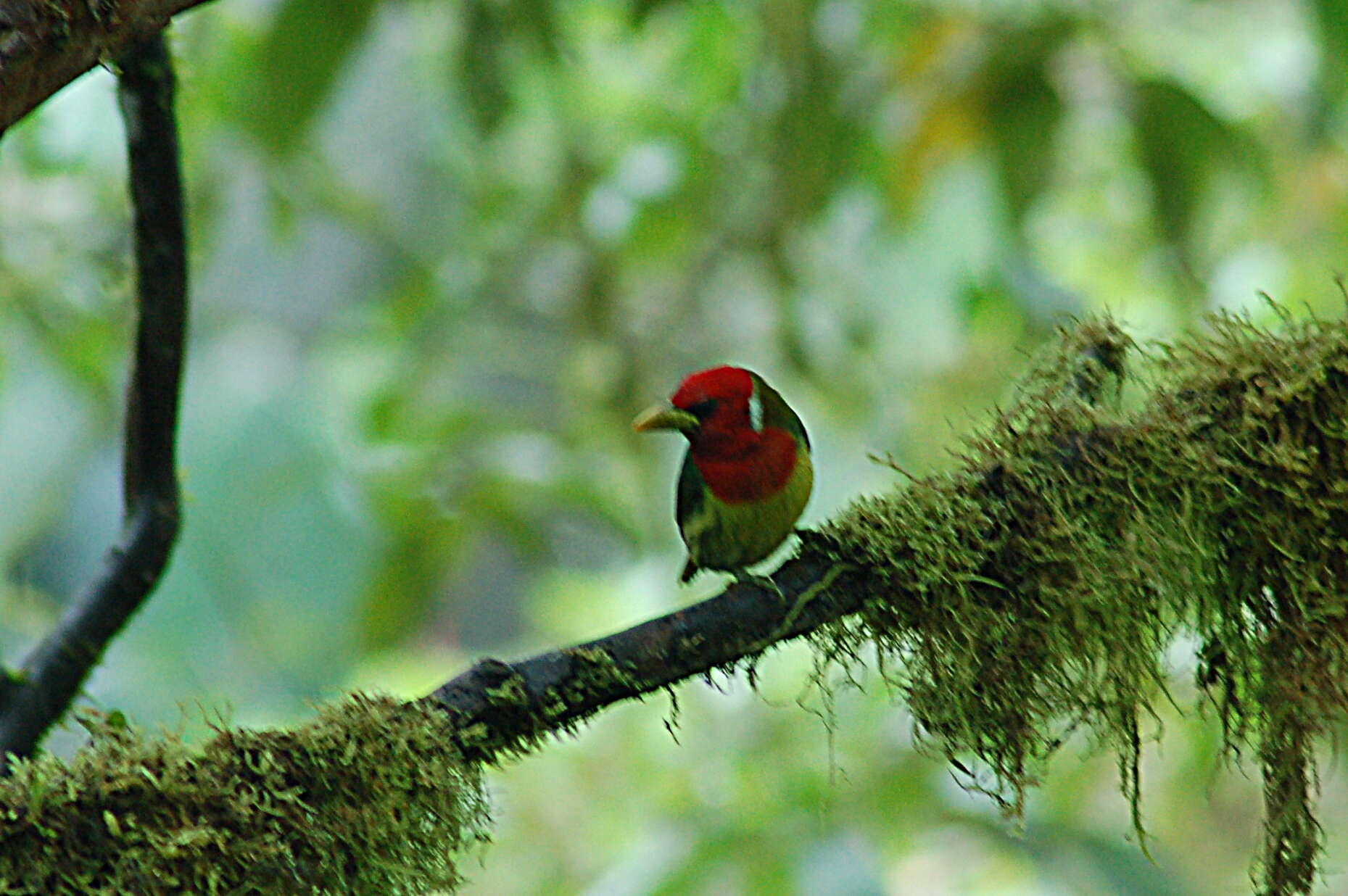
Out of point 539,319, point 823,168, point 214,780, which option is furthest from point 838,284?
point 214,780

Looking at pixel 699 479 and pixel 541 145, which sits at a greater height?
pixel 541 145

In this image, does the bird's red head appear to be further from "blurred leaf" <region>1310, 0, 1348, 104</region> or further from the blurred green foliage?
"blurred leaf" <region>1310, 0, 1348, 104</region>

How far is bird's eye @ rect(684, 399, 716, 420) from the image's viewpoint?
1.34 metres

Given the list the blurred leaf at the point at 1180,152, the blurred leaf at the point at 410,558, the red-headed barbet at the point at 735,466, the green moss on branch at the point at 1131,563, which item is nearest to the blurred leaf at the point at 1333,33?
the blurred leaf at the point at 1180,152

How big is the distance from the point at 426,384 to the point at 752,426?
10.2 feet

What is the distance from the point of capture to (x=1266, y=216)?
4.05 metres

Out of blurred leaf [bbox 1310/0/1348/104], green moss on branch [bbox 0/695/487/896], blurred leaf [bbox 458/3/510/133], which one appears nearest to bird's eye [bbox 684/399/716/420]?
green moss on branch [bbox 0/695/487/896]

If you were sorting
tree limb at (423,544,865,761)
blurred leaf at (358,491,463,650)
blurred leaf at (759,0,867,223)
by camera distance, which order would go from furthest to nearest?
blurred leaf at (358,491,463,650)
blurred leaf at (759,0,867,223)
tree limb at (423,544,865,761)

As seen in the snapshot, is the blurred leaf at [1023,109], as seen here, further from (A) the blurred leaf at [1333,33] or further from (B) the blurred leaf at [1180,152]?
(A) the blurred leaf at [1333,33]

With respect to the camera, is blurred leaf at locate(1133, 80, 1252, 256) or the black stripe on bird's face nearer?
the black stripe on bird's face

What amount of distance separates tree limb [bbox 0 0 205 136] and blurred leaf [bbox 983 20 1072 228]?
1.90 m

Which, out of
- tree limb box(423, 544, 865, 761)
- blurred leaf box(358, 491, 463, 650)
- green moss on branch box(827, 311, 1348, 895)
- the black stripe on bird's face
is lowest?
tree limb box(423, 544, 865, 761)

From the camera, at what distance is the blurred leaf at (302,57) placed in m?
2.24

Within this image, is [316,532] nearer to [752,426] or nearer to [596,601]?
[596,601]
